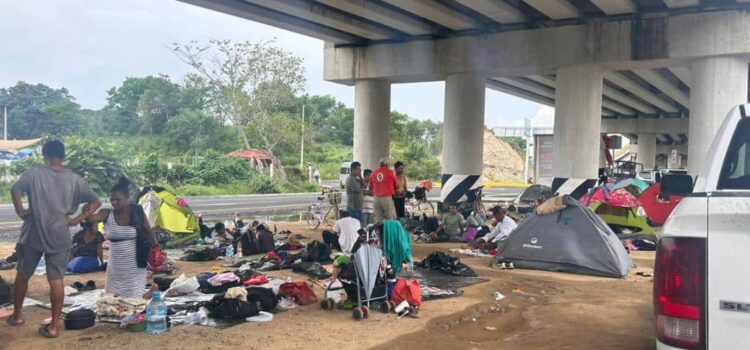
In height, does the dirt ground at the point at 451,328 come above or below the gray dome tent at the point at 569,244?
below

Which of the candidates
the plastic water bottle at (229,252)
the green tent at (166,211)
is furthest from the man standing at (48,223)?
the green tent at (166,211)

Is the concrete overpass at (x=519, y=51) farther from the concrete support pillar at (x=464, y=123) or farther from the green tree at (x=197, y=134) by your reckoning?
the green tree at (x=197, y=134)

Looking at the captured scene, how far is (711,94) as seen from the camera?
1611 cm

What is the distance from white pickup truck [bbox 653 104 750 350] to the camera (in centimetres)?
247

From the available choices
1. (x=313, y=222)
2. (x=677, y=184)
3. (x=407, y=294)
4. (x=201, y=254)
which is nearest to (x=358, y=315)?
(x=407, y=294)

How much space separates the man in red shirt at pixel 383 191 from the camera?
41.7ft

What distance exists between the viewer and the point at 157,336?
228 inches

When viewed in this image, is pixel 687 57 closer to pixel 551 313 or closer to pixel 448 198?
pixel 448 198

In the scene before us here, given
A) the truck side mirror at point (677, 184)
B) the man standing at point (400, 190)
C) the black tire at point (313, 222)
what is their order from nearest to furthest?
the truck side mirror at point (677, 184) < the man standing at point (400, 190) < the black tire at point (313, 222)

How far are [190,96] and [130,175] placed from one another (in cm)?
3367

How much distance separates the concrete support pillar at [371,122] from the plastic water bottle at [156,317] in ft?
49.5

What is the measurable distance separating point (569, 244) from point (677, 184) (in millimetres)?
5766

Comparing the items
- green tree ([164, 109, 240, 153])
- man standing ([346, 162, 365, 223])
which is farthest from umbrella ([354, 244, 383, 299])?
green tree ([164, 109, 240, 153])

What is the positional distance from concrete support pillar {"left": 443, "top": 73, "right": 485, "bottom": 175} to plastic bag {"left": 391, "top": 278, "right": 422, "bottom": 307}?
43.4ft
